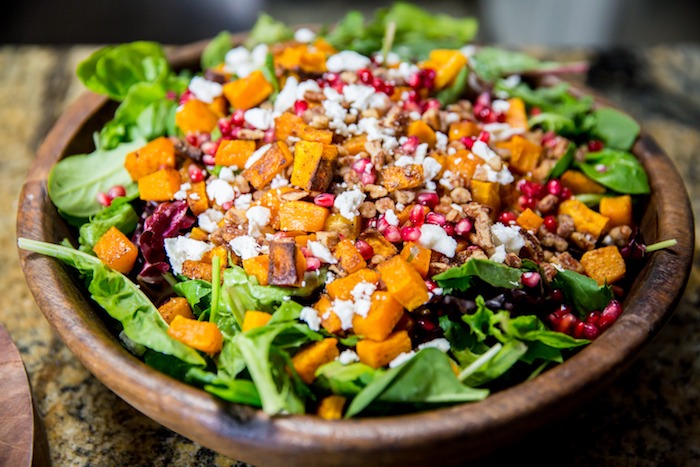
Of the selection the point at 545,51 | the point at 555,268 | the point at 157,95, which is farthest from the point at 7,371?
the point at 545,51

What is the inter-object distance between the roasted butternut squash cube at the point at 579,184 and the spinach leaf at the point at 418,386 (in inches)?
40.4

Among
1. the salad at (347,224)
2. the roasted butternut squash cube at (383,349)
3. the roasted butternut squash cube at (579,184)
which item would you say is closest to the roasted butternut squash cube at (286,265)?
the salad at (347,224)

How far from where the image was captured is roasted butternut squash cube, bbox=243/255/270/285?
1961 millimetres

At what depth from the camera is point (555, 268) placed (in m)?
2.11

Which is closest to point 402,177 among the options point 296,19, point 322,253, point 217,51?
point 322,253

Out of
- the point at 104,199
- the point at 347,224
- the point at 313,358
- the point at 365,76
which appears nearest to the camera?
the point at 313,358

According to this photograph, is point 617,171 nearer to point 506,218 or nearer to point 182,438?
point 506,218

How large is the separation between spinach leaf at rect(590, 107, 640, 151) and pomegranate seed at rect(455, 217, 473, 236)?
0.88 meters

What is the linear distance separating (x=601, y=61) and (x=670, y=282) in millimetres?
2267

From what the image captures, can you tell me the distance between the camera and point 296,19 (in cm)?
610

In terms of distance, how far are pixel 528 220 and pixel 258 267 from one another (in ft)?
2.80

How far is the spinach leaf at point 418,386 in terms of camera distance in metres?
1.70

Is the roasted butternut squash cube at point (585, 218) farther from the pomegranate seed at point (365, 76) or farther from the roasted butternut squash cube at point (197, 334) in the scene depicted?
the roasted butternut squash cube at point (197, 334)

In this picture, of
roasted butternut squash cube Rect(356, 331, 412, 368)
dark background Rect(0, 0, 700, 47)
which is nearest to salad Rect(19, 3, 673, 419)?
roasted butternut squash cube Rect(356, 331, 412, 368)
